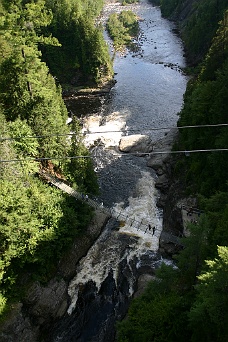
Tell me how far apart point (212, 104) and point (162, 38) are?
60.3 metres

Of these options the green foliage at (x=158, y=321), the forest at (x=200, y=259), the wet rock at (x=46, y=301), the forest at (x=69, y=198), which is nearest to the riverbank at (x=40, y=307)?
the wet rock at (x=46, y=301)

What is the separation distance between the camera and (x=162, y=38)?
271 ft

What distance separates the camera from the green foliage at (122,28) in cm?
8001

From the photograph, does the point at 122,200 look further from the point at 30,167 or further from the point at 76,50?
the point at 76,50

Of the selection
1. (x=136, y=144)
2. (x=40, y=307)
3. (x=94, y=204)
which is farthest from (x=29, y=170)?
(x=136, y=144)

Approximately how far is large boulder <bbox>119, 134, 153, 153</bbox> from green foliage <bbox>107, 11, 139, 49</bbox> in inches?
1678

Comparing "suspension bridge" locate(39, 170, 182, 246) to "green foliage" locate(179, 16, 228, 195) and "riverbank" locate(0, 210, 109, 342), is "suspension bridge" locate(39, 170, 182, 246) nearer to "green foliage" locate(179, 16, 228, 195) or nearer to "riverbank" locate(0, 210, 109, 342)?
"riverbank" locate(0, 210, 109, 342)

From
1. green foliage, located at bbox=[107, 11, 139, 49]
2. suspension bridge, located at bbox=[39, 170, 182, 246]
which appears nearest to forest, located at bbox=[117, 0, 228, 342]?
suspension bridge, located at bbox=[39, 170, 182, 246]

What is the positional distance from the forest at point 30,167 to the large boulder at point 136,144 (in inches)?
443

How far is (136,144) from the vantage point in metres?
40.1

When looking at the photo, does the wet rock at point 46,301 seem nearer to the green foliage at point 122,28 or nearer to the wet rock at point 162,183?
the wet rock at point 162,183

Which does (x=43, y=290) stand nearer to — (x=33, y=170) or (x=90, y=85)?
(x=33, y=170)

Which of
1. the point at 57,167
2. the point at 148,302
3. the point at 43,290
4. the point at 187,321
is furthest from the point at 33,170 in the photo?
the point at 187,321

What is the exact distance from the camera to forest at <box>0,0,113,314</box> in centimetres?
2075
